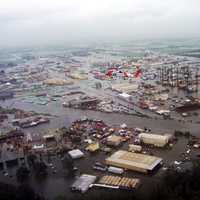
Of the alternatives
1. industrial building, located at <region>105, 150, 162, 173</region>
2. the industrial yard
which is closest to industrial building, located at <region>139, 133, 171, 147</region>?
the industrial yard

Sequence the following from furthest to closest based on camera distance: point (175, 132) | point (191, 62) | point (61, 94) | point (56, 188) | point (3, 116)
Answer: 1. point (191, 62)
2. point (61, 94)
3. point (3, 116)
4. point (175, 132)
5. point (56, 188)

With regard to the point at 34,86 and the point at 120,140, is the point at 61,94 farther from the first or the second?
the point at 120,140

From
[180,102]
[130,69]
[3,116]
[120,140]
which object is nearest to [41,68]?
[130,69]

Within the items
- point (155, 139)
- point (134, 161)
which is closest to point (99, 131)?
point (155, 139)

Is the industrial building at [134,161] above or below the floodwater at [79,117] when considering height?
above

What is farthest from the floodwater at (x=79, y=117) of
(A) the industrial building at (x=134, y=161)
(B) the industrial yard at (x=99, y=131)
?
(A) the industrial building at (x=134, y=161)

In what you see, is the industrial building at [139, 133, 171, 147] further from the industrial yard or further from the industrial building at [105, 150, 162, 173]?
the industrial building at [105, 150, 162, 173]

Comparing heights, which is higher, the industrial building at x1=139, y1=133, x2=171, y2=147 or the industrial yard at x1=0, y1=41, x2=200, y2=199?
the industrial building at x1=139, y1=133, x2=171, y2=147

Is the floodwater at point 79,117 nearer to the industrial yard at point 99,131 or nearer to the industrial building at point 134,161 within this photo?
the industrial yard at point 99,131
